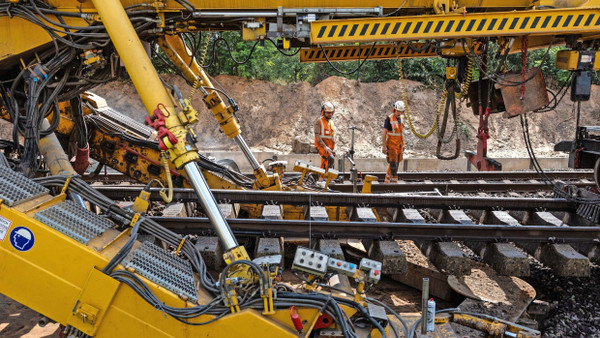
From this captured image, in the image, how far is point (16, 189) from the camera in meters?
3.62

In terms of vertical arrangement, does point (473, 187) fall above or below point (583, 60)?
below

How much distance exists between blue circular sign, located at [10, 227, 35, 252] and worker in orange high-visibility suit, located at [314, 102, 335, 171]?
237 inches

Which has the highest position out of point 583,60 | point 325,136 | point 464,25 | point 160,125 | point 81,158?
point 464,25

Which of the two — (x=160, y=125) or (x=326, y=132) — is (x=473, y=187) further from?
(x=160, y=125)

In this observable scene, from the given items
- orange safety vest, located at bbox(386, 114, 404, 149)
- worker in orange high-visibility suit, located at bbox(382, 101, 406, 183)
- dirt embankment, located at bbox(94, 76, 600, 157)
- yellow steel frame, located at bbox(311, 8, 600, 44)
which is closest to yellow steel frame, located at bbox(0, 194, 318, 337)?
yellow steel frame, located at bbox(311, 8, 600, 44)

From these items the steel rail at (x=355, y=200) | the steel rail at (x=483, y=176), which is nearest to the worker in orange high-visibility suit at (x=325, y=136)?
the steel rail at (x=483, y=176)

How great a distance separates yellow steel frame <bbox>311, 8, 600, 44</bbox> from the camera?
4543mm

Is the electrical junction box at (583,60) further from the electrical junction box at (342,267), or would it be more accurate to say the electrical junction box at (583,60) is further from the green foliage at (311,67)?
the green foliage at (311,67)

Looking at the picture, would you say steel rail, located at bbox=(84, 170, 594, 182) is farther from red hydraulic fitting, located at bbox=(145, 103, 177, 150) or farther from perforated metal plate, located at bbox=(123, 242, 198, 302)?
red hydraulic fitting, located at bbox=(145, 103, 177, 150)

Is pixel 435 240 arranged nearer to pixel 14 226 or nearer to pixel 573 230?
pixel 573 230

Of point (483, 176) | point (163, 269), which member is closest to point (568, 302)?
point (483, 176)

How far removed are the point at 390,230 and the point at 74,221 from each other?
331 cm

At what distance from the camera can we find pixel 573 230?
18.2 feet

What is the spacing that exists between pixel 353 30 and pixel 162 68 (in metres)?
12.3
